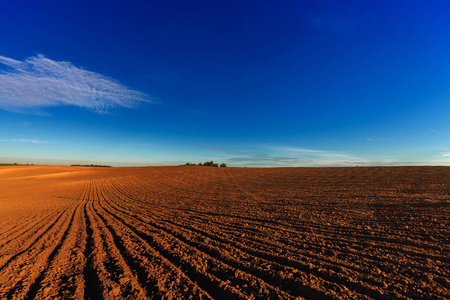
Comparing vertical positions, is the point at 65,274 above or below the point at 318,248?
below

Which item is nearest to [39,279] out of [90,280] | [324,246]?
[90,280]

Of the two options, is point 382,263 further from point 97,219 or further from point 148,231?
point 97,219

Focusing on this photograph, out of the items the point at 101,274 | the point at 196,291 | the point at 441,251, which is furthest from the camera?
the point at 441,251

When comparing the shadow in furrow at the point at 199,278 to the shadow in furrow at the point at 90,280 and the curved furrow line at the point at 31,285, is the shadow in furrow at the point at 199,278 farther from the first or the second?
the curved furrow line at the point at 31,285

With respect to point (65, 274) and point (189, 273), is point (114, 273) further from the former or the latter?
point (189, 273)

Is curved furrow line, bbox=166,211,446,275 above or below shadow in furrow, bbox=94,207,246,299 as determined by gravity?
above

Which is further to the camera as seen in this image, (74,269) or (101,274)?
(74,269)

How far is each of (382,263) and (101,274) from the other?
5501 millimetres

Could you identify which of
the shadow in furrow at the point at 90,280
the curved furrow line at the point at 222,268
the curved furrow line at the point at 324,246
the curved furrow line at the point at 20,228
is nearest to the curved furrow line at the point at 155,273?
the curved furrow line at the point at 222,268

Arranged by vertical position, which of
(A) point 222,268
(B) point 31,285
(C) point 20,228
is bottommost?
(C) point 20,228

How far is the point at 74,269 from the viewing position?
4020 millimetres

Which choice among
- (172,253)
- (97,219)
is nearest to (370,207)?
(172,253)

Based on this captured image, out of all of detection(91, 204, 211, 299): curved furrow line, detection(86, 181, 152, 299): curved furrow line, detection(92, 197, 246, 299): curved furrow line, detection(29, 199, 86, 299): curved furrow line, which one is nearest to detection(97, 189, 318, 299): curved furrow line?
detection(92, 197, 246, 299): curved furrow line

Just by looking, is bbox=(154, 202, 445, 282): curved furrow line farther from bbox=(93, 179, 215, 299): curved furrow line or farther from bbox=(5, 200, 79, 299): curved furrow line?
bbox=(5, 200, 79, 299): curved furrow line
